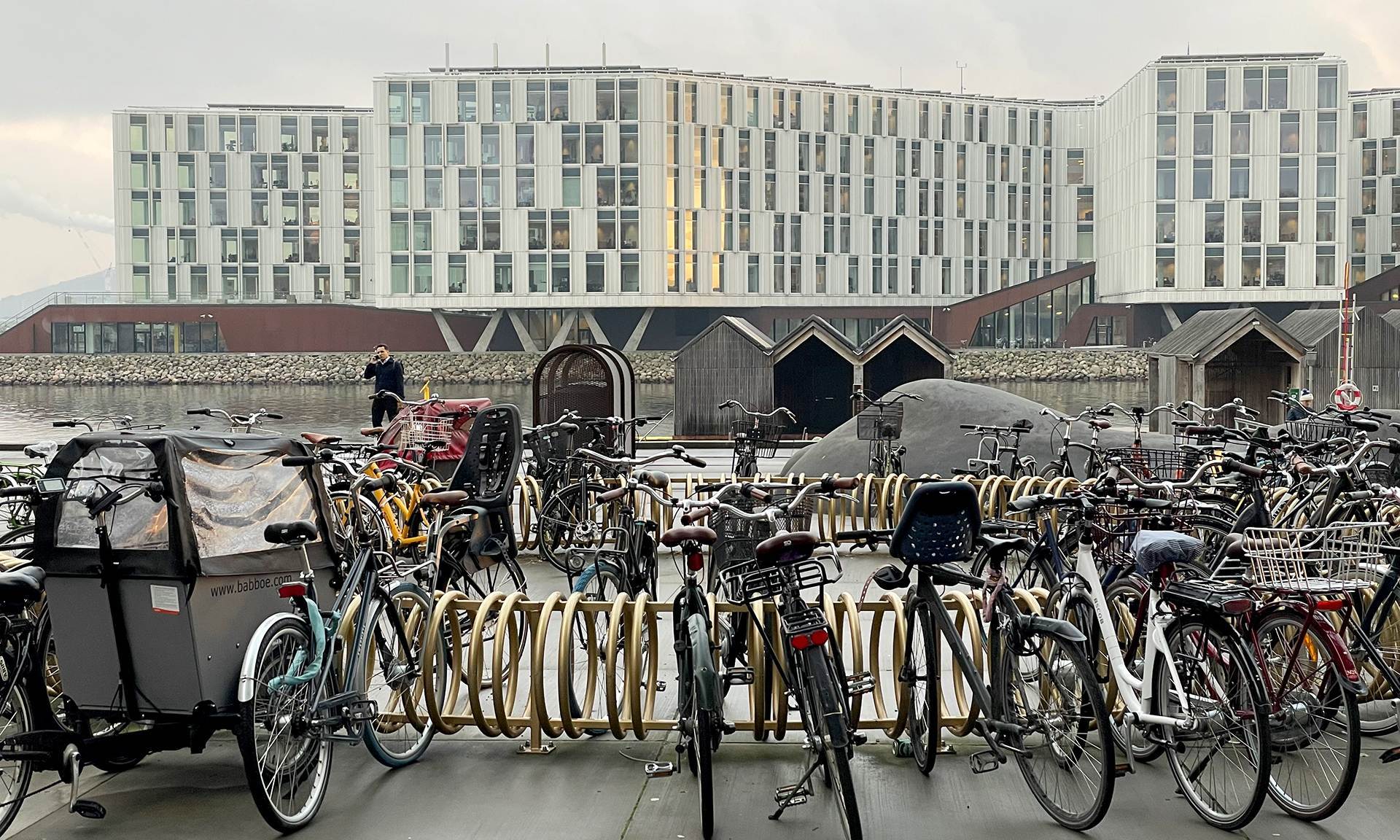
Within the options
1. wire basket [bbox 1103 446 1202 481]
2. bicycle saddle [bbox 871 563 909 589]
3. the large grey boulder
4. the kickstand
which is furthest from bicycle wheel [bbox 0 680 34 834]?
the large grey boulder

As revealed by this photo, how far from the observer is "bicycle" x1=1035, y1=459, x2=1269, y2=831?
4621 mm

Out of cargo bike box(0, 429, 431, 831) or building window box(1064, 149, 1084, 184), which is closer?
cargo bike box(0, 429, 431, 831)

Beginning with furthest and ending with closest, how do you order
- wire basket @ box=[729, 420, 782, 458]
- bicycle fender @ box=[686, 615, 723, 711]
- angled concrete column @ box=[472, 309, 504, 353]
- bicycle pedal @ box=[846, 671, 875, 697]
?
angled concrete column @ box=[472, 309, 504, 353] < wire basket @ box=[729, 420, 782, 458] < bicycle pedal @ box=[846, 671, 875, 697] < bicycle fender @ box=[686, 615, 723, 711]

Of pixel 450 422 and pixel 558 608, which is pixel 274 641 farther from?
pixel 450 422

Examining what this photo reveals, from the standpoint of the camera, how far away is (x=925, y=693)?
5559mm

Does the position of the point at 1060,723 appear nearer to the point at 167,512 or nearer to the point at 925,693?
the point at 925,693

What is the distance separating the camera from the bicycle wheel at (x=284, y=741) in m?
4.73

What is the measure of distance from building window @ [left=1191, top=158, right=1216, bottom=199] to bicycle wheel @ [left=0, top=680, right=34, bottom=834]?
66351 millimetres

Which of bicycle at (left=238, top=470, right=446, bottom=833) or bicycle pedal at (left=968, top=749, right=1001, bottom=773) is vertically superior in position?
bicycle at (left=238, top=470, right=446, bottom=833)

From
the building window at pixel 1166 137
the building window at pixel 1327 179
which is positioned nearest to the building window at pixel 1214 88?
the building window at pixel 1166 137

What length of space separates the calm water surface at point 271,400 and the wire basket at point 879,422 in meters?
14.0

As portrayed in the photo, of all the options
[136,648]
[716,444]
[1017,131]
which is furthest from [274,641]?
[1017,131]

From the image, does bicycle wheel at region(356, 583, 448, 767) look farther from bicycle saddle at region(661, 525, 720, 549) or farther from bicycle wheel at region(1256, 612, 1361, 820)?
bicycle wheel at region(1256, 612, 1361, 820)

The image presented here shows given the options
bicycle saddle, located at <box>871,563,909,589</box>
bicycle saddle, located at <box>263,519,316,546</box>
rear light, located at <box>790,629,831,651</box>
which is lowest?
rear light, located at <box>790,629,831,651</box>
